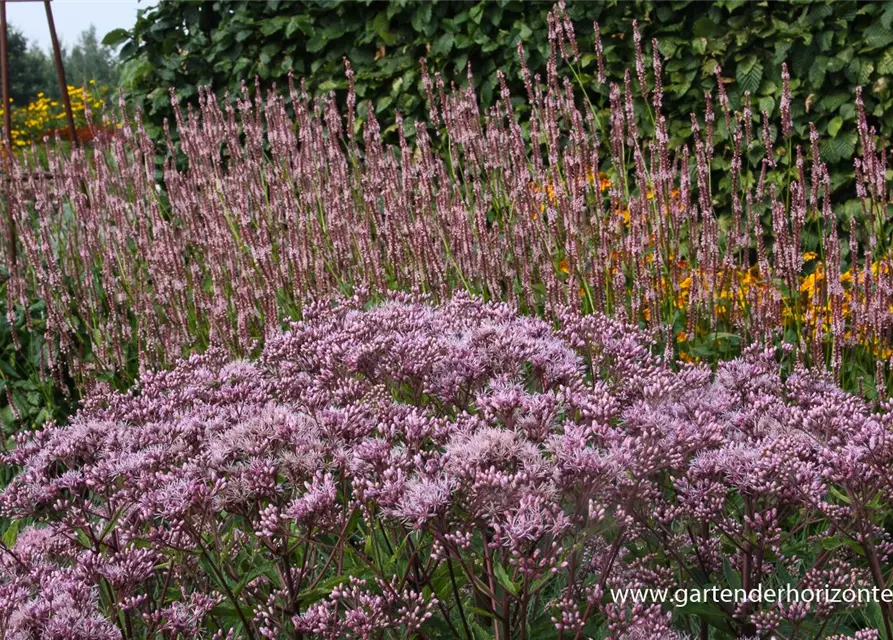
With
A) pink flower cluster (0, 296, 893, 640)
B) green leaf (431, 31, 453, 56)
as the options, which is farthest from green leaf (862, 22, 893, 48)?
pink flower cluster (0, 296, 893, 640)

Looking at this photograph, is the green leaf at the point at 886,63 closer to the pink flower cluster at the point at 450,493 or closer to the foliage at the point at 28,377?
the pink flower cluster at the point at 450,493

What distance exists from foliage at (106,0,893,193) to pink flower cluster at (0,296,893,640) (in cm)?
315

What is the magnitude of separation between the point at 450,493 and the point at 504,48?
585 centimetres

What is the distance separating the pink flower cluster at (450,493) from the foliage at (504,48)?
10.3 ft

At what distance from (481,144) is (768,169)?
7.90 ft

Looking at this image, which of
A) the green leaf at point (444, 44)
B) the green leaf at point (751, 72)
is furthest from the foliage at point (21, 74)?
the green leaf at point (751, 72)

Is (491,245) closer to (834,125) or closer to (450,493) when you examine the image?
(450,493)

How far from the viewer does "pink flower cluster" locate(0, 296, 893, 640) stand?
5.90 ft

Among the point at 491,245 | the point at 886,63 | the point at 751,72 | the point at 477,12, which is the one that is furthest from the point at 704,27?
the point at 491,245

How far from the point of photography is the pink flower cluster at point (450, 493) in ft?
5.90

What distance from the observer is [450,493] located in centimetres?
174

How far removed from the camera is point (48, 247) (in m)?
5.09

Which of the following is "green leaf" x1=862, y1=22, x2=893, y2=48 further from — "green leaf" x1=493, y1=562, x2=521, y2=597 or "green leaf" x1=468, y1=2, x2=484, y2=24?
"green leaf" x1=493, y1=562, x2=521, y2=597

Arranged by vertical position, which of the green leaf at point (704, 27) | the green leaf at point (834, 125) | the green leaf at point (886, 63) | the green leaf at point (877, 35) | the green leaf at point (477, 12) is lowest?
the green leaf at point (834, 125)
